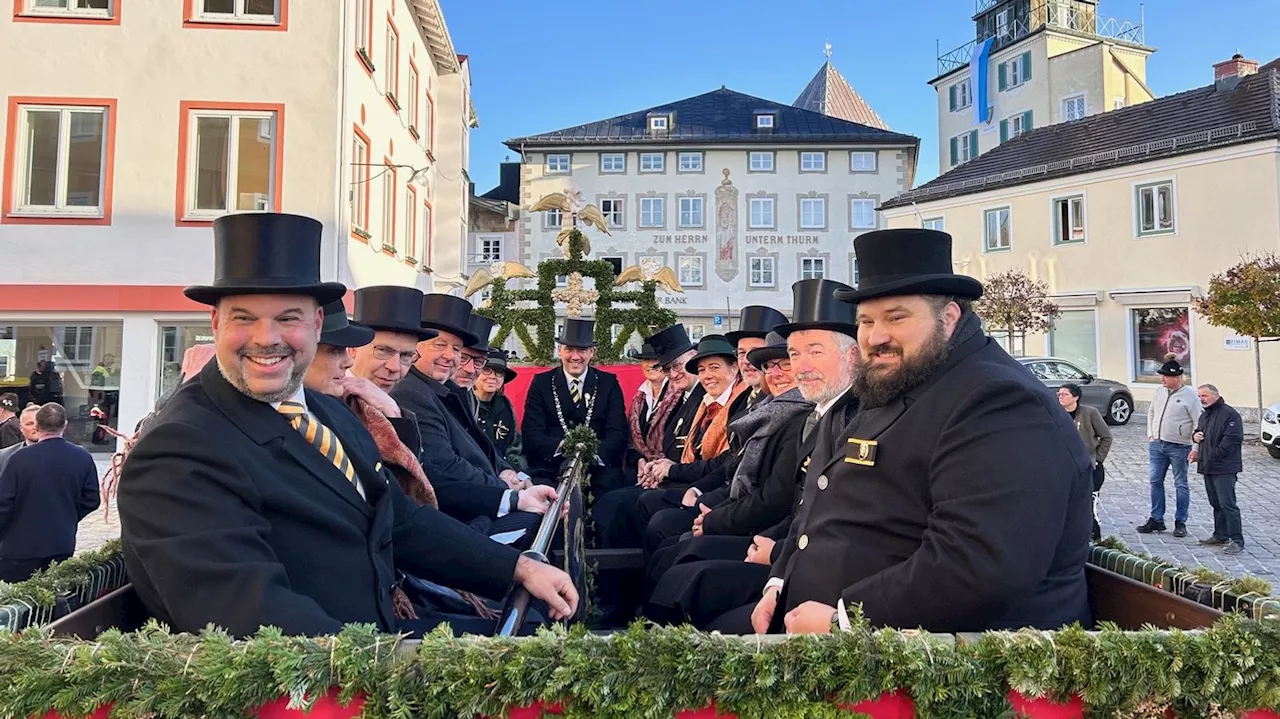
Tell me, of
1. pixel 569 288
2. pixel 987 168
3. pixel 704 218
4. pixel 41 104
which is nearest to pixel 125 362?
pixel 41 104

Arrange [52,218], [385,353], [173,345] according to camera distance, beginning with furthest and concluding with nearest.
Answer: [173,345]
[52,218]
[385,353]

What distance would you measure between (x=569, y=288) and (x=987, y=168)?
2450 cm

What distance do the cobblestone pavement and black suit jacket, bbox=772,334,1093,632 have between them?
4721mm

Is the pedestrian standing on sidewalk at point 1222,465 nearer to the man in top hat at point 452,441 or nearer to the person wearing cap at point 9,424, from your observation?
the man in top hat at point 452,441

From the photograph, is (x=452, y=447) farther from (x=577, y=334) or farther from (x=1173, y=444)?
(x=1173, y=444)

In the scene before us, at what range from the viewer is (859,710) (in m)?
1.83

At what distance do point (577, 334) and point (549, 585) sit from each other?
5.81 meters

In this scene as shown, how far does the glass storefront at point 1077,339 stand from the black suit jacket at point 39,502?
27246mm

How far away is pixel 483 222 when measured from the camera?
4478cm

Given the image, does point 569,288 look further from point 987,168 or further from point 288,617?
point 987,168

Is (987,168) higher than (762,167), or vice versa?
(762,167)

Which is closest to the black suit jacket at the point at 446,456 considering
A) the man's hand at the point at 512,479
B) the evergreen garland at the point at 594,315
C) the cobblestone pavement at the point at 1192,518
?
the man's hand at the point at 512,479

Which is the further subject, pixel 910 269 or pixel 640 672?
pixel 910 269

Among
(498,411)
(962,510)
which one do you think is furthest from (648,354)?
(962,510)
